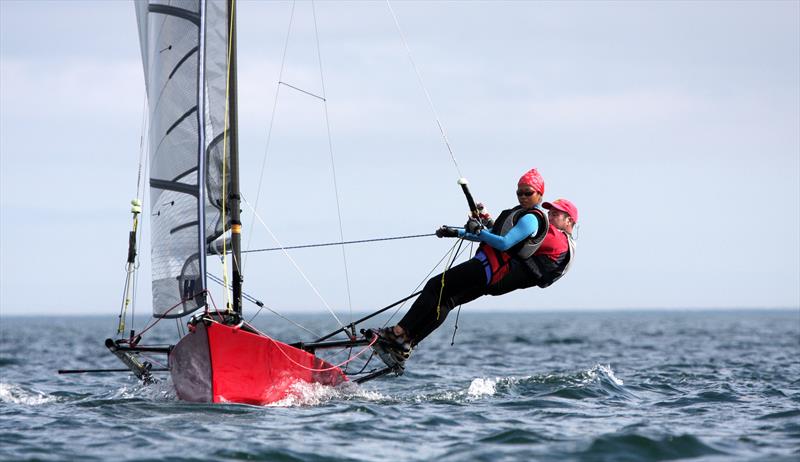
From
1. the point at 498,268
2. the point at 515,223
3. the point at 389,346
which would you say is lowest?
the point at 389,346

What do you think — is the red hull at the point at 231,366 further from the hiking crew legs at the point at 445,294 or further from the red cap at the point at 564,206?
the red cap at the point at 564,206

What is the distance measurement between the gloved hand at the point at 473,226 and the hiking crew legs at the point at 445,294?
498mm

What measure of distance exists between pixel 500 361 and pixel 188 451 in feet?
46.7

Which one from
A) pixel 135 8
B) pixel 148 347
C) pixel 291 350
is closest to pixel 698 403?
pixel 291 350

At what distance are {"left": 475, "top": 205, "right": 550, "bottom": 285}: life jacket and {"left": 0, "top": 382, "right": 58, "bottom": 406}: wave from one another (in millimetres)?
5348

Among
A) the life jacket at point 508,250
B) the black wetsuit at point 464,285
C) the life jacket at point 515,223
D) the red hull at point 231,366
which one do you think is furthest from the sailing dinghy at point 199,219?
the life jacket at point 515,223

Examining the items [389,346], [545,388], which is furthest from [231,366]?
[545,388]

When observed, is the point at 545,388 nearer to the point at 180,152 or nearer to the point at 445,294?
the point at 445,294

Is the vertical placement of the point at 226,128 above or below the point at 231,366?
above

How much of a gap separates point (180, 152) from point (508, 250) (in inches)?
146

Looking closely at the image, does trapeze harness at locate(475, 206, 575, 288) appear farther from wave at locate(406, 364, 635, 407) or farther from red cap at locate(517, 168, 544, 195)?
wave at locate(406, 364, 635, 407)

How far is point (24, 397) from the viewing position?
12680 mm

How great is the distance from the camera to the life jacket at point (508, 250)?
10.8m

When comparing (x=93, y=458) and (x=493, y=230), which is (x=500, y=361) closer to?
(x=493, y=230)
